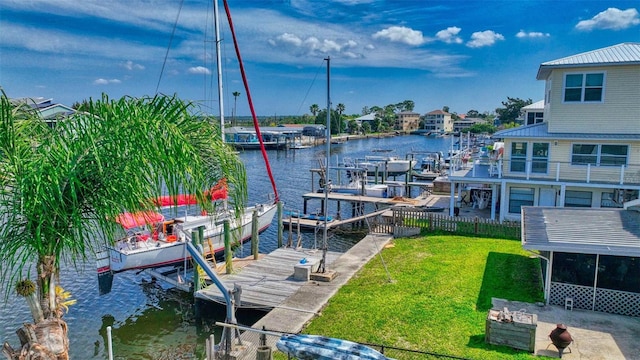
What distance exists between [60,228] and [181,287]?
14.6 metres

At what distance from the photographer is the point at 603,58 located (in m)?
22.8

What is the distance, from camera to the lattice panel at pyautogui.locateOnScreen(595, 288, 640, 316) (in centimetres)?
1403

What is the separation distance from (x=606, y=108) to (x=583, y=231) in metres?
11.0

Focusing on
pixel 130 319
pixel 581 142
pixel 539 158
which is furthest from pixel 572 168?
pixel 130 319

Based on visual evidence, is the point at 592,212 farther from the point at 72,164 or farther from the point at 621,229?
the point at 72,164

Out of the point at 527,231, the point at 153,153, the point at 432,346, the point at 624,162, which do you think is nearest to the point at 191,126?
the point at 153,153

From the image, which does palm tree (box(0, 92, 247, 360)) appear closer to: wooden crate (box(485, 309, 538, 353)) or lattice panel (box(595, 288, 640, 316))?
wooden crate (box(485, 309, 538, 353))

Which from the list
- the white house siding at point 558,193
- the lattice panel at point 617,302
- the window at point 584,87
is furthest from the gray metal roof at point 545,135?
the lattice panel at point 617,302

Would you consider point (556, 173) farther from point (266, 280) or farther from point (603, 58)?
point (266, 280)

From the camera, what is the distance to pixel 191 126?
7.18m

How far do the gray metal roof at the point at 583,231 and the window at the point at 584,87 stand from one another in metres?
8.13

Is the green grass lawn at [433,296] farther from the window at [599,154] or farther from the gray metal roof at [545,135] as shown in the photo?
the window at [599,154]

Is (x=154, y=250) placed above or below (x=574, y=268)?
below

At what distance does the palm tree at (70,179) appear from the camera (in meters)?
5.96
